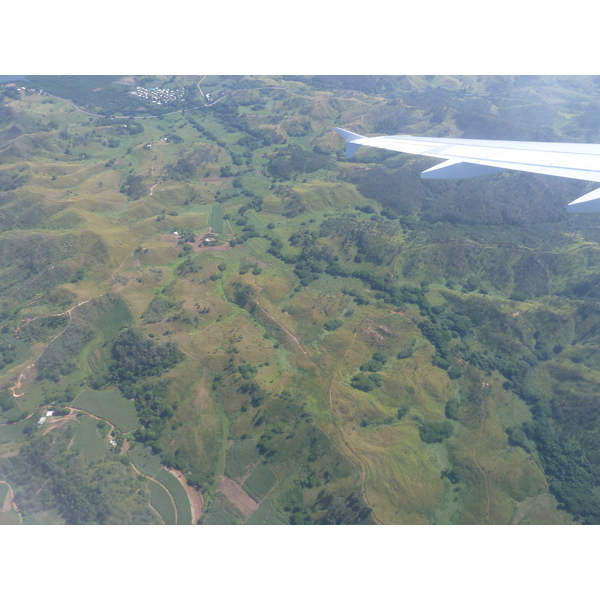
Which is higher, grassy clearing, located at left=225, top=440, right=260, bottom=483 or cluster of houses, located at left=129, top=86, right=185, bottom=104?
cluster of houses, located at left=129, top=86, right=185, bottom=104

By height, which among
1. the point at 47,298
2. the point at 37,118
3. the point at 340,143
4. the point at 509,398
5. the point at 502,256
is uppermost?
the point at 37,118

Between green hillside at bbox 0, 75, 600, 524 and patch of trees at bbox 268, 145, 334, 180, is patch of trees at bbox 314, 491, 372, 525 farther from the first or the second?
patch of trees at bbox 268, 145, 334, 180

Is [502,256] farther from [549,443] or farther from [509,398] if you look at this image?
[549,443]

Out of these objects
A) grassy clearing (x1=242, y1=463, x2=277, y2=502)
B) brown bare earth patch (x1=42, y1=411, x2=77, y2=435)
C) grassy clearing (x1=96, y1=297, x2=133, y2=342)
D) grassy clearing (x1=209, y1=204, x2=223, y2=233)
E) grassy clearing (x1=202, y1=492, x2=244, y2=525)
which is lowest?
grassy clearing (x1=202, y1=492, x2=244, y2=525)

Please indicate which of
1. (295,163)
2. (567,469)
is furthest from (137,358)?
(295,163)

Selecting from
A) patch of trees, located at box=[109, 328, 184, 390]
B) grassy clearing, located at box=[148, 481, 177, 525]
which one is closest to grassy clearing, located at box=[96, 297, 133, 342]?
patch of trees, located at box=[109, 328, 184, 390]

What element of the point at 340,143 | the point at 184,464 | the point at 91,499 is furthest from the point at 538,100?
the point at 91,499
